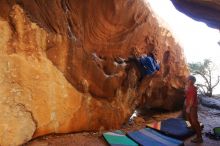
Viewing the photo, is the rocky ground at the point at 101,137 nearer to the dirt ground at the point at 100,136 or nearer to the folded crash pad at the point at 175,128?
the dirt ground at the point at 100,136

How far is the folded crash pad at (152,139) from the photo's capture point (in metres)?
6.16

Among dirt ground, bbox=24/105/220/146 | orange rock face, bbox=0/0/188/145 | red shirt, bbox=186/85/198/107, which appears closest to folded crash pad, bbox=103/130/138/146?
dirt ground, bbox=24/105/220/146

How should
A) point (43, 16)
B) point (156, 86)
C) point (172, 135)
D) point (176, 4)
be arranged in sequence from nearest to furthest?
point (43, 16)
point (176, 4)
point (172, 135)
point (156, 86)

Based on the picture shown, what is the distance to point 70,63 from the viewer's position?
5.92m

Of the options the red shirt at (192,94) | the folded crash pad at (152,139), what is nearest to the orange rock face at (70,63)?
the folded crash pad at (152,139)

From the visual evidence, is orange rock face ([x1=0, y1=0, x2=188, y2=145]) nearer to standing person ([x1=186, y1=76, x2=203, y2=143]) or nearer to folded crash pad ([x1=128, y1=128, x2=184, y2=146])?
folded crash pad ([x1=128, y1=128, x2=184, y2=146])

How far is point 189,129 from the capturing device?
7.43 meters

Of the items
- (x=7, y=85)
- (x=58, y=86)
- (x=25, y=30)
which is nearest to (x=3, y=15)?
(x=25, y=30)

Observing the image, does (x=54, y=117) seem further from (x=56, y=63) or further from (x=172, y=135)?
(x=172, y=135)

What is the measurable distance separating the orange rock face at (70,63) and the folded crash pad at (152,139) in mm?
817

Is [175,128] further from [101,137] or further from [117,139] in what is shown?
[101,137]

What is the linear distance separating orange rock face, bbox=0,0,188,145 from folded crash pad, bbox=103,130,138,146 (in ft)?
1.60

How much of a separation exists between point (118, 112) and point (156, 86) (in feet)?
9.19

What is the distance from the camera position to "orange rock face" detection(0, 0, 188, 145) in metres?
4.88
